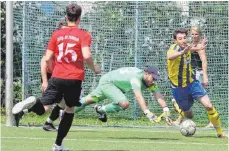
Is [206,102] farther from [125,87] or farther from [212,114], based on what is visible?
[125,87]

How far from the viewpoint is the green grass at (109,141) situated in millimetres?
9008

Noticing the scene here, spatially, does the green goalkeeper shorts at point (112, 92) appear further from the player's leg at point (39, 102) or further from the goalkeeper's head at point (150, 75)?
the player's leg at point (39, 102)

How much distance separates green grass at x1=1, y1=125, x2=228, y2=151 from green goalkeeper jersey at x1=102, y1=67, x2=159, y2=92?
2.46ft

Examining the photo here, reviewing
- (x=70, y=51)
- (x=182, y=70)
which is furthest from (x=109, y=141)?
(x=70, y=51)

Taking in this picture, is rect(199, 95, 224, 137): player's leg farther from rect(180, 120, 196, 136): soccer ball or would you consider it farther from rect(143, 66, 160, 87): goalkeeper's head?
rect(143, 66, 160, 87): goalkeeper's head

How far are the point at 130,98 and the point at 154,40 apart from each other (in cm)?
136

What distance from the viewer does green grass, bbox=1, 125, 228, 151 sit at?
9.01 m

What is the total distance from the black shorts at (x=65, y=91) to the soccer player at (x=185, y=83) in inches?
125

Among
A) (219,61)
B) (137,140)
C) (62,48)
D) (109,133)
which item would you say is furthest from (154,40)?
(62,48)

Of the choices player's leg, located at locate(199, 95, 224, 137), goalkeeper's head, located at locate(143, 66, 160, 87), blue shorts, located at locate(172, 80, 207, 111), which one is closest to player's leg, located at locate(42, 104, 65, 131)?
goalkeeper's head, located at locate(143, 66, 160, 87)

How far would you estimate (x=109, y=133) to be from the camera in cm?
1193

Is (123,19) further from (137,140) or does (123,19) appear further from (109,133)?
(137,140)

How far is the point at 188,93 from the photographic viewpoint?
11562 millimetres

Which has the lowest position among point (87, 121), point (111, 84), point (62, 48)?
point (87, 121)
